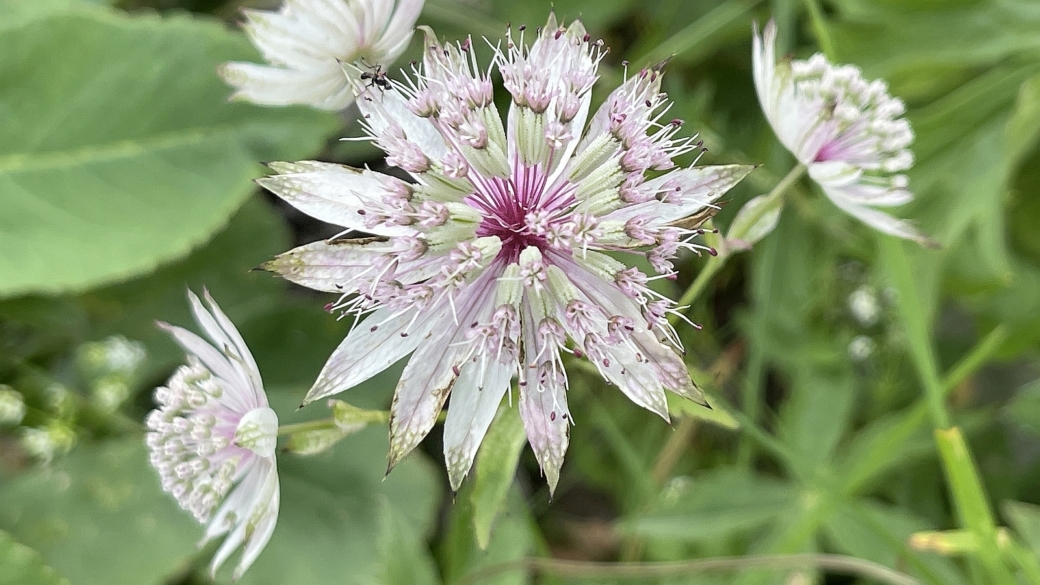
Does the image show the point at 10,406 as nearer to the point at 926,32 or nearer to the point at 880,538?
the point at 880,538

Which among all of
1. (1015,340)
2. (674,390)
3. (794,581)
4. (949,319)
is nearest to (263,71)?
(674,390)

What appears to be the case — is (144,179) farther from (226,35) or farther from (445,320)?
(445,320)

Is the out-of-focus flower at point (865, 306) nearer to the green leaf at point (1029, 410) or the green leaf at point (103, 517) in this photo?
the green leaf at point (1029, 410)

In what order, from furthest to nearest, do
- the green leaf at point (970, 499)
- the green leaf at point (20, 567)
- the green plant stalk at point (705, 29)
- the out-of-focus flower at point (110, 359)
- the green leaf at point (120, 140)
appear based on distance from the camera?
the out-of-focus flower at point (110, 359)
the green plant stalk at point (705, 29)
the green leaf at point (120, 140)
the green leaf at point (20, 567)
the green leaf at point (970, 499)

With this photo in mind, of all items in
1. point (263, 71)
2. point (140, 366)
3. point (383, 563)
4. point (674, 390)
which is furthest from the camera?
point (140, 366)

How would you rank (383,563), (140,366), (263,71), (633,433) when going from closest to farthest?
(263,71) < (383,563) < (140,366) < (633,433)

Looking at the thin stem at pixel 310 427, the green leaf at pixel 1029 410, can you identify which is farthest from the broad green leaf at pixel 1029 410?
the thin stem at pixel 310 427
